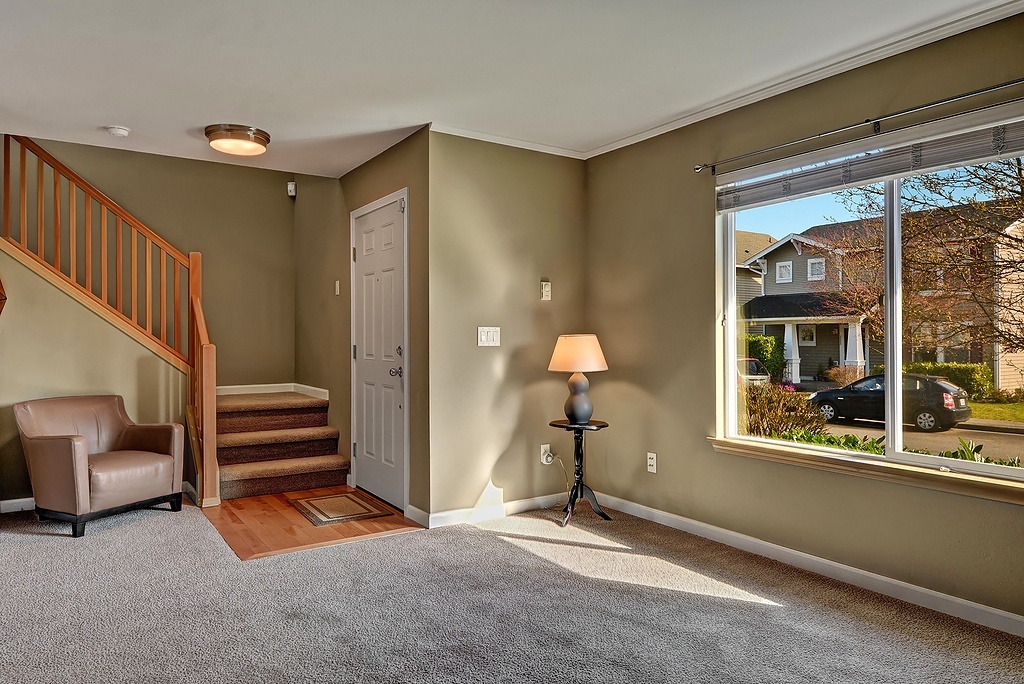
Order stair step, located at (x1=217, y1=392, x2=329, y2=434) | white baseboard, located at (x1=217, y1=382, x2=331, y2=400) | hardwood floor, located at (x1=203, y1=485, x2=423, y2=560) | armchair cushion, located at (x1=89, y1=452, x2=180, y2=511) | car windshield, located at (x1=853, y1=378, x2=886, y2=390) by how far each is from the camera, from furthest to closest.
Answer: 1. white baseboard, located at (x1=217, y1=382, x2=331, y2=400)
2. stair step, located at (x1=217, y1=392, x2=329, y2=434)
3. armchair cushion, located at (x1=89, y1=452, x2=180, y2=511)
4. hardwood floor, located at (x1=203, y1=485, x2=423, y2=560)
5. car windshield, located at (x1=853, y1=378, x2=886, y2=390)

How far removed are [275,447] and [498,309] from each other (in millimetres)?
2200

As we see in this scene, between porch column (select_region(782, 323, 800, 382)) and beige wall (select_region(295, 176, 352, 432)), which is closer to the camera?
porch column (select_region(782, 323, 800, 382))

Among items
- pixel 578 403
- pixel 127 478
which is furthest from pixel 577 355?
pixel 127 478

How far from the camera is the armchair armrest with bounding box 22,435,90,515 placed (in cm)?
384

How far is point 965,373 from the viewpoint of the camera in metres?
2.81

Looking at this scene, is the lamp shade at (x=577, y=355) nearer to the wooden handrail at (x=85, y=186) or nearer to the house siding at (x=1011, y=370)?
the house siding at (x=1011, y=370)

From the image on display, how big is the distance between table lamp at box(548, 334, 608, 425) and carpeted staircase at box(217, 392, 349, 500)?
2.02 m

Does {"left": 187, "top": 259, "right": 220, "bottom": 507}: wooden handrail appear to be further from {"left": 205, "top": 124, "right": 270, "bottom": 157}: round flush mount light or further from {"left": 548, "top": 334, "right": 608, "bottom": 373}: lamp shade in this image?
{"left": 548, "top": 334, "right": 608, "bottom": 373}: lamp shade

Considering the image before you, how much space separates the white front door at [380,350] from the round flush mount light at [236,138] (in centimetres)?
84

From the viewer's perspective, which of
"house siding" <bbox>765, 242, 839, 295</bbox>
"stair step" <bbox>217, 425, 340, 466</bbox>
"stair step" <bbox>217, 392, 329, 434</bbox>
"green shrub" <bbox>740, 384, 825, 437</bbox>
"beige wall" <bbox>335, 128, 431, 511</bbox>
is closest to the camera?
"house siding" <bbox>765, 242, 839, 295</bbox>

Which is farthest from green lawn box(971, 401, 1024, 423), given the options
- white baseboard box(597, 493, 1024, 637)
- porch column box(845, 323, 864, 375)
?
white baseboard box(597, 493, 1024, 637)

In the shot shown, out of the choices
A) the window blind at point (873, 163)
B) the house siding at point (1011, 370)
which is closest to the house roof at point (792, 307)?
the window blind at point (873, 163)

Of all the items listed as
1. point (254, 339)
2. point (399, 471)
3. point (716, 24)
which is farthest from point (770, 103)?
point (254, 339)

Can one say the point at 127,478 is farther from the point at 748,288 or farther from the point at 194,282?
the point at 748,288
